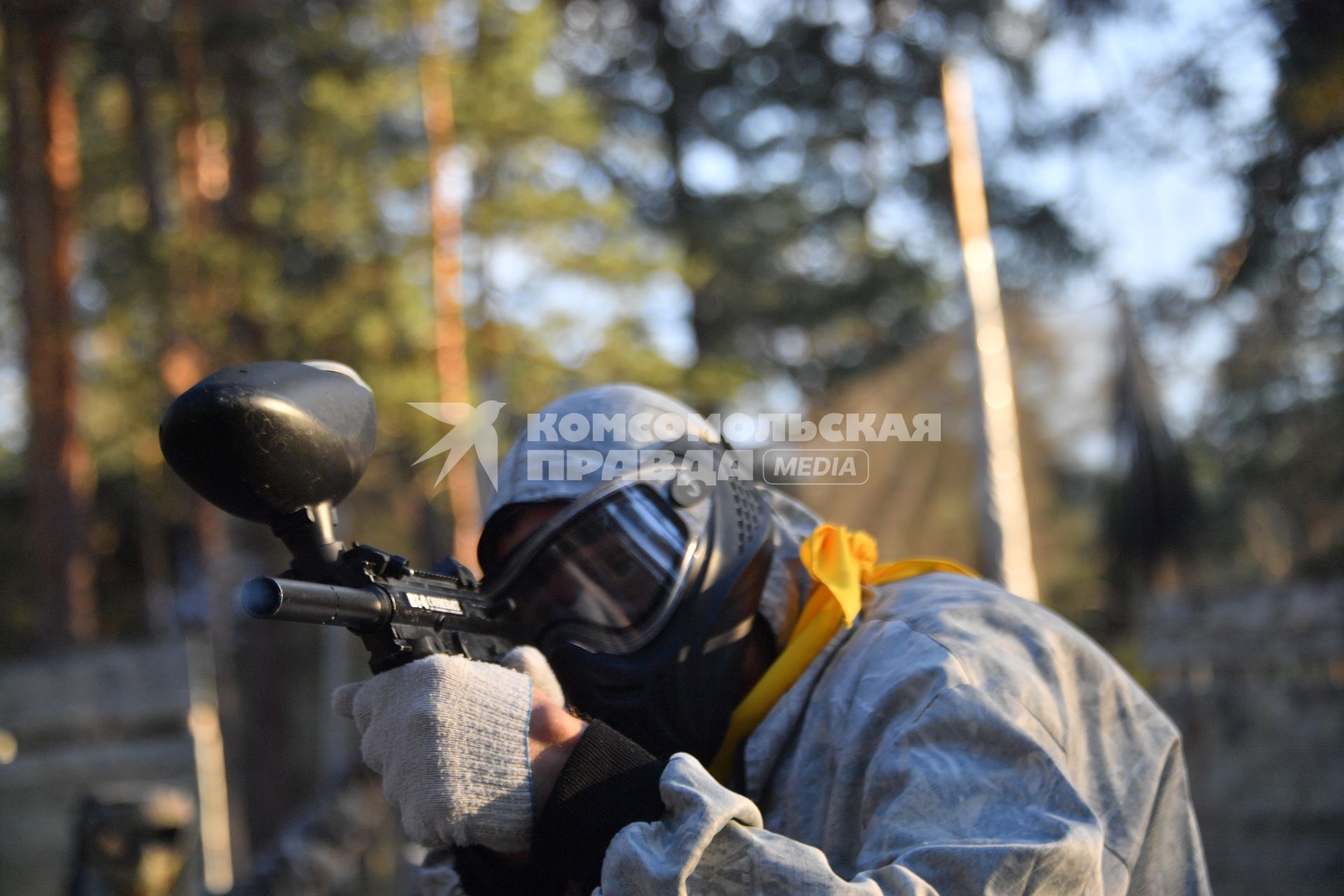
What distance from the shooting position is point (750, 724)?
6.53 feet

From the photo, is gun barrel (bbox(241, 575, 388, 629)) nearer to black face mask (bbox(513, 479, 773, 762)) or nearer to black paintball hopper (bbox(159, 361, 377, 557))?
black paintball hopper (bbox(159, 361, 377, 557))

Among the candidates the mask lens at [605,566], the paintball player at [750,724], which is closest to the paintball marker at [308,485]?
the paintball player at [750,724]

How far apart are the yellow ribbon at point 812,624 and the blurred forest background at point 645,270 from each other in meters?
4.73

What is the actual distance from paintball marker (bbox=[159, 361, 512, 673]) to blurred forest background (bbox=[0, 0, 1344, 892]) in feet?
17.2

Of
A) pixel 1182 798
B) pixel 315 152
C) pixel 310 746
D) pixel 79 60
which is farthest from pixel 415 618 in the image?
pixel 310 746

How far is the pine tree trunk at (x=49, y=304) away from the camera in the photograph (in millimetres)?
9859

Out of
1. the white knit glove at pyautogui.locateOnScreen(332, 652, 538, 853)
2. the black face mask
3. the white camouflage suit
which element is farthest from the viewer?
the black face mask

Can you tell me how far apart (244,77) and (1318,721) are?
11.9 m

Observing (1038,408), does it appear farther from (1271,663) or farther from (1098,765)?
(1098,765)

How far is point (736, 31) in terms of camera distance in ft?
51.1

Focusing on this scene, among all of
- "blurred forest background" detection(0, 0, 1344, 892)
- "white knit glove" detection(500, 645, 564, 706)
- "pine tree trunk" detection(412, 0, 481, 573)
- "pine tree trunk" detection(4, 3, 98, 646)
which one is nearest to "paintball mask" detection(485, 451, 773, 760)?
"white knit glove" detection(500, 645, 564, 706)

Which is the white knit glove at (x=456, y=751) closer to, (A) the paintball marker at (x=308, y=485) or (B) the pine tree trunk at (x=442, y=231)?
(A) the paintball marker at (x=308, y=485)

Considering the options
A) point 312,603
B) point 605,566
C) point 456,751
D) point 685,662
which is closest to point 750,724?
point 685,662

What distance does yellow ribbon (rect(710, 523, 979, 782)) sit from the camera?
1.98 meters
